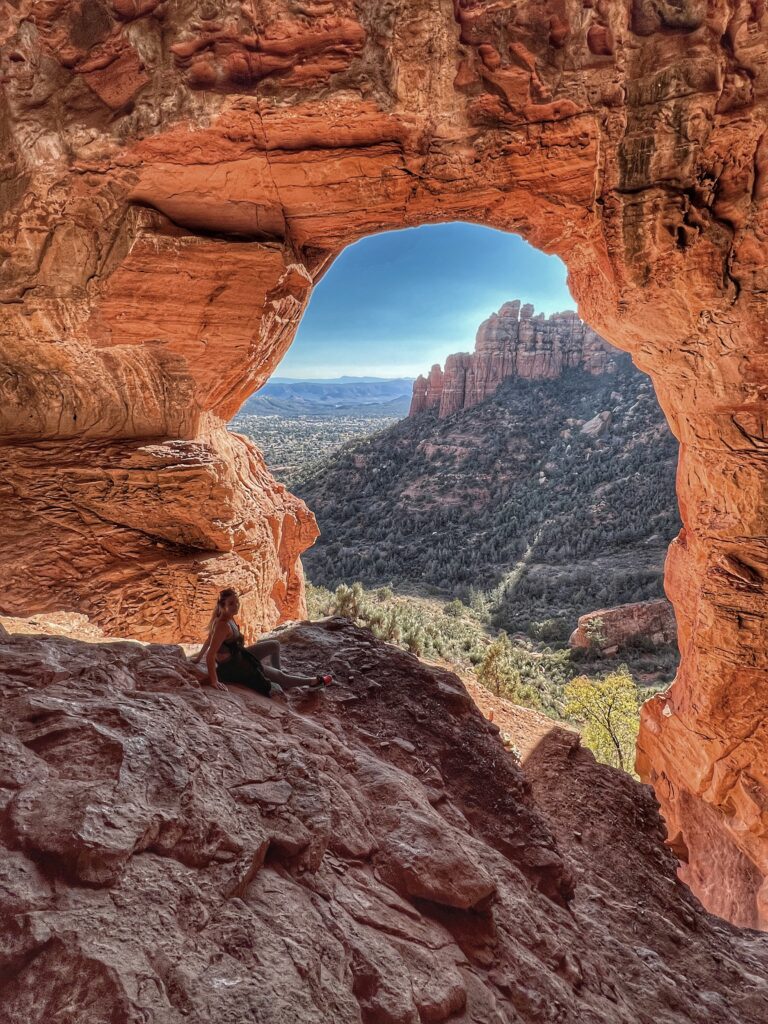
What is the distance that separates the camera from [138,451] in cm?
1080

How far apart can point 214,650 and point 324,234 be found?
821 cm

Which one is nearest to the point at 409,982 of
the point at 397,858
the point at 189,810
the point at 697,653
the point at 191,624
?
the point at 397,858

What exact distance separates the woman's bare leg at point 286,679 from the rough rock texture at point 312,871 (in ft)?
0.66

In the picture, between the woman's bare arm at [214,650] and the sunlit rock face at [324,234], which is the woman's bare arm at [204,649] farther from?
the sunlit rock face at [324,234]

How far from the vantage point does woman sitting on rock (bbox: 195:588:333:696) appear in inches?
191

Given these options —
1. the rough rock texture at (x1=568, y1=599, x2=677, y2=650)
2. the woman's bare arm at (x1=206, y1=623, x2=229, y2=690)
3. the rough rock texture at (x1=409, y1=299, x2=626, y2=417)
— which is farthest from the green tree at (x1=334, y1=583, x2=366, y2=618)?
the rough rock texture at (x1=409, y1=299, x2=626, y2=417)

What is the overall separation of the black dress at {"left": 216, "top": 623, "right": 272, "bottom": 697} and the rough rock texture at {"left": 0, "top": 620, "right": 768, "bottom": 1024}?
0.15m

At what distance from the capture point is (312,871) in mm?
3207

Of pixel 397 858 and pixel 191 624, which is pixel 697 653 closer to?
pixel 397 858

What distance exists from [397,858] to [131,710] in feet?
6.69

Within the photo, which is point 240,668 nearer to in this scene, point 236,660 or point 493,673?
point 236,660

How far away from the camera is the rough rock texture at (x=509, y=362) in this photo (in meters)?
58.5

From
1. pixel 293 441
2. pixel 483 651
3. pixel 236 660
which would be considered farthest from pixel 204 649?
pixel 293 441

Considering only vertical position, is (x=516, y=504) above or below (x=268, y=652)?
below
